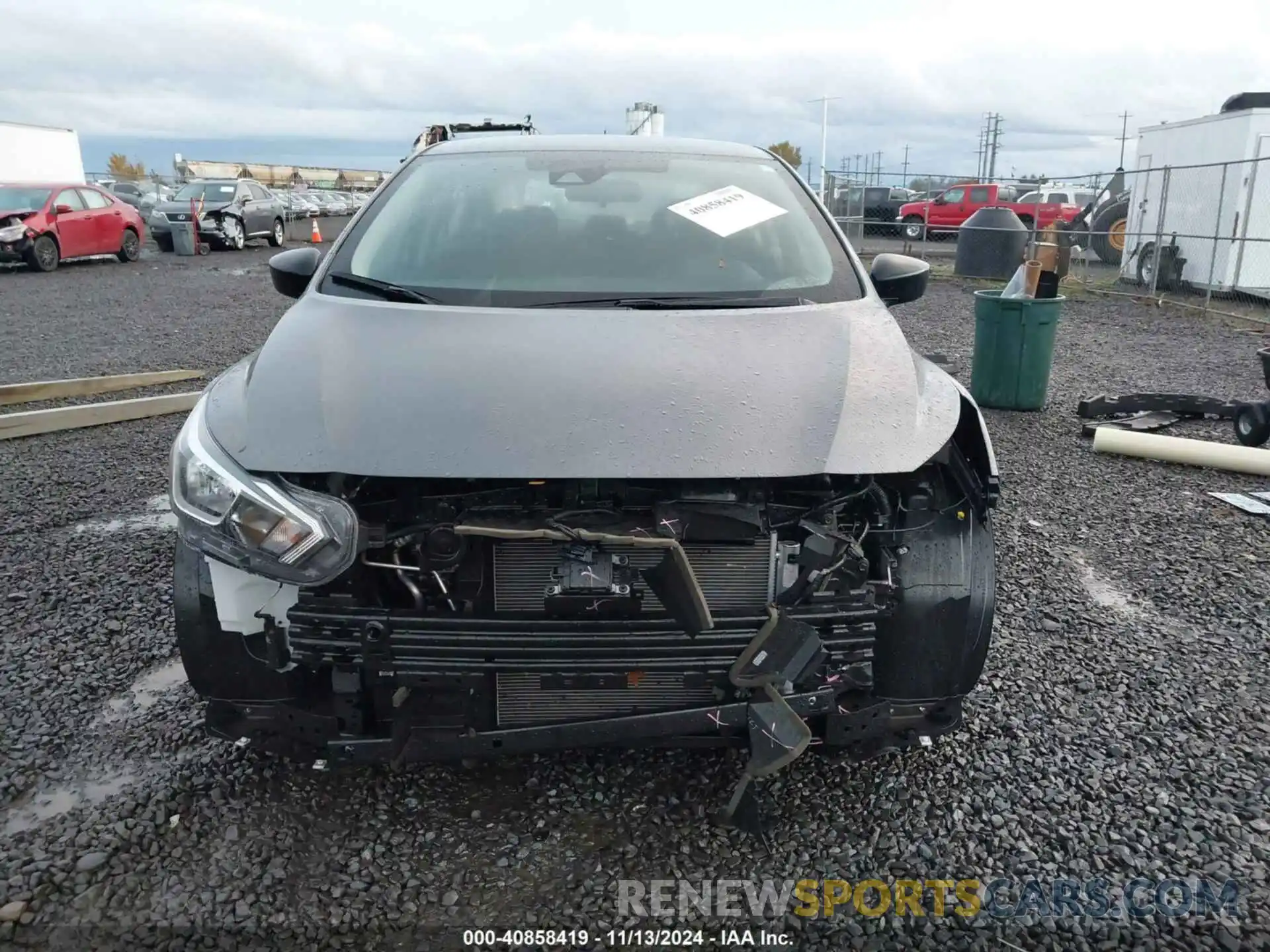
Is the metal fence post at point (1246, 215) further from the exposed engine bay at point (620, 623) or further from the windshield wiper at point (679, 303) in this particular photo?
the exposed engine bay at point (620, 623)

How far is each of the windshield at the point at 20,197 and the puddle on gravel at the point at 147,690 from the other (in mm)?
16379

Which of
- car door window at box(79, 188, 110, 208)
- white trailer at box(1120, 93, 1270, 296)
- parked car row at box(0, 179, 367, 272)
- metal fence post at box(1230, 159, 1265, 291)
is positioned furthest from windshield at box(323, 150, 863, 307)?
car door window at box(79, 188, 110, 208)

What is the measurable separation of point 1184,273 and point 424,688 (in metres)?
15.3

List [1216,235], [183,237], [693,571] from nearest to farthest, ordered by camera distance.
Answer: [693,571], [1216,235], [183,237]

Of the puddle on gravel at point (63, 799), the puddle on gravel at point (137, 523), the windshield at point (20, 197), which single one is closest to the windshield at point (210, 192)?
the windshield at point (20, 197)

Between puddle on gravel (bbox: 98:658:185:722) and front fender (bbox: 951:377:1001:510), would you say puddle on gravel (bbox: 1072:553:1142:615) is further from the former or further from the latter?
puddle on gravel (bbox: 98:658:185:722)

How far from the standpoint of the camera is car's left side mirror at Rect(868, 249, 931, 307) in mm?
3350

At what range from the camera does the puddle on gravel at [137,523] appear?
14.7 feet

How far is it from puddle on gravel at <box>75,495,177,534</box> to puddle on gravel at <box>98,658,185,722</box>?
1380 millimetres

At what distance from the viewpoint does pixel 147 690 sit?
3121 mm

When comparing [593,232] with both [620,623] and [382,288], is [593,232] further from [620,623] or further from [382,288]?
[620,623]

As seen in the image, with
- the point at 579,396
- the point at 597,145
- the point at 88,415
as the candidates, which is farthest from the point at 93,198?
the point at 579,396

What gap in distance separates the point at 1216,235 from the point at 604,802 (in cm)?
1386

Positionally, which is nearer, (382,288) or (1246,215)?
(382,288)
